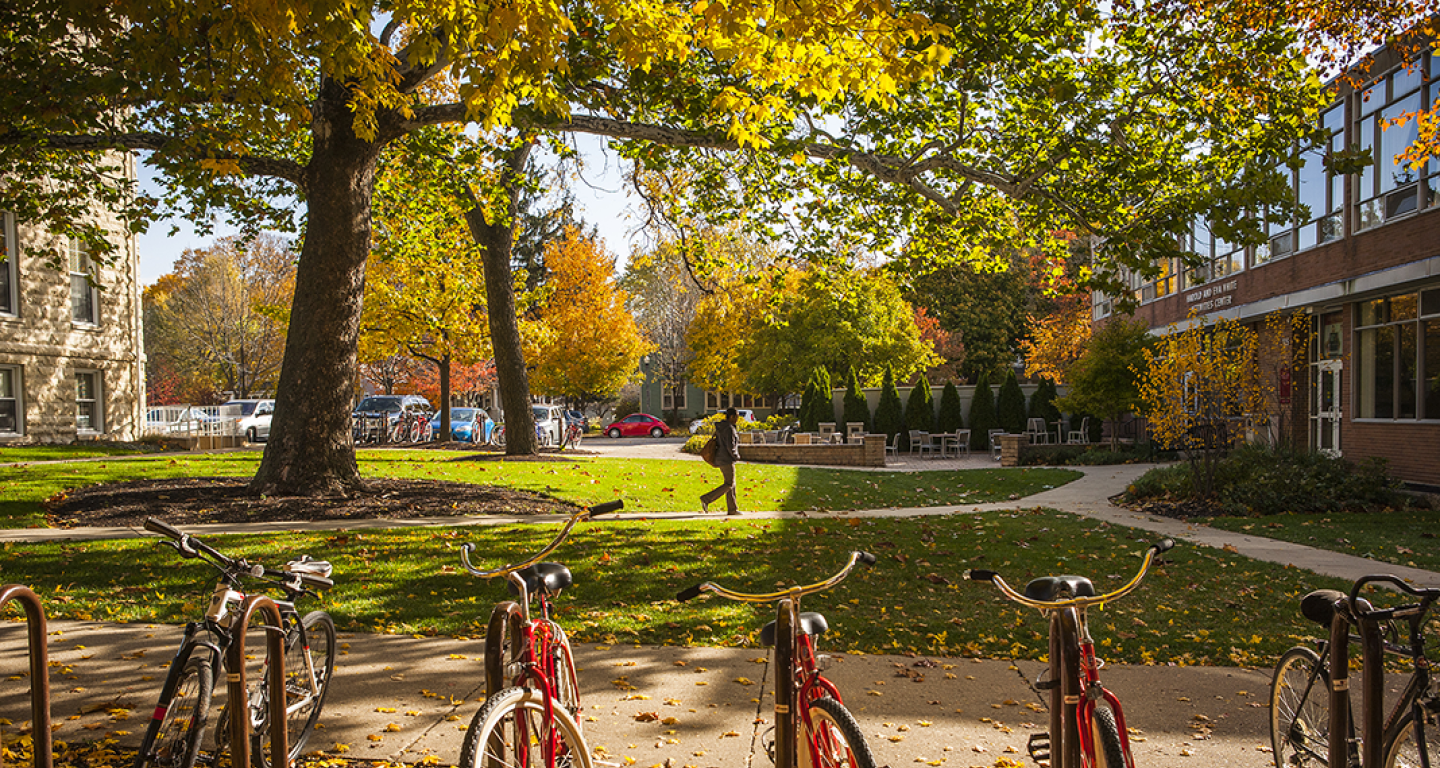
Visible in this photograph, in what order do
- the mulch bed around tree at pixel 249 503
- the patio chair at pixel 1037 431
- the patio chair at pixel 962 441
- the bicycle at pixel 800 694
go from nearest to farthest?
the bicycle at pixel 800 694, the mulch bed around tree at pixel 249 503, the patio chair at pixel 962 441, the patio chair at pixel 1037 431

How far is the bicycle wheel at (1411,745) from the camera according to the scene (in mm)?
3258

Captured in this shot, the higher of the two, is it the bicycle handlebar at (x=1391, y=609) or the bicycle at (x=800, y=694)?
the bicycle handlebar at (x=1391, y=609)

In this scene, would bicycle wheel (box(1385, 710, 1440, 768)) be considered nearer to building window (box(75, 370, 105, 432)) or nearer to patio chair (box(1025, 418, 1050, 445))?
building window (box(75, 370, 105, 432))

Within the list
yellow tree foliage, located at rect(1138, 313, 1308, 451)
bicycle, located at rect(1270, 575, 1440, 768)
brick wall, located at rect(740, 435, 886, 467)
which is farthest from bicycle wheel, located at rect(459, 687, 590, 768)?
brick wall, located at rect(740, 435, 886, 467)

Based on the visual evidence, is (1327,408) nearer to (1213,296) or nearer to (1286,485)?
(1213,296)

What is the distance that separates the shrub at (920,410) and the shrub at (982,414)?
4.81 feet

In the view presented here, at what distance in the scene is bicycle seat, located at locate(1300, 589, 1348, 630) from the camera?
3.52 metres

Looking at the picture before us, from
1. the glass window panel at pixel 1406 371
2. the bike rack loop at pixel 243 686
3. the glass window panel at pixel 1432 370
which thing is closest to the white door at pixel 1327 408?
the glass window panel at pixel 1406 371

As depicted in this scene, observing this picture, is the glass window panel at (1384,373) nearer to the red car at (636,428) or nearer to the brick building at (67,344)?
the brick building at (67,344)

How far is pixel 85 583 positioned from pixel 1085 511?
1321 centimetres

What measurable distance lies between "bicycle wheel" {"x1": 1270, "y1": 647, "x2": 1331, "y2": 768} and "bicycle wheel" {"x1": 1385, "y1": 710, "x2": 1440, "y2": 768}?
0.22 meters

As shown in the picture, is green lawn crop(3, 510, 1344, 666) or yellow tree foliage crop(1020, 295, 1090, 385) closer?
green lawn crop(3, 510, 1344, 666)

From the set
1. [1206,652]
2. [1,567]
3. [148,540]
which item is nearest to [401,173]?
[148,540]

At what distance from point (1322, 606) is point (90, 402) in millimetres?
28697
